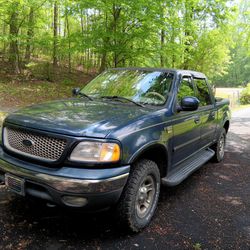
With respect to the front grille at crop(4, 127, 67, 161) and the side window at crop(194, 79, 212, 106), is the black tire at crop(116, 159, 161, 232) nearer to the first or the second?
the front grille at crop(4, 127, 67, 161)

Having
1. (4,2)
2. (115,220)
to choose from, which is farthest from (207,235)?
(4,2)

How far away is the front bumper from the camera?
2.52m

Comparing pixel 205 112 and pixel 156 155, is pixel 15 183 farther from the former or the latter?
pixel 205 112

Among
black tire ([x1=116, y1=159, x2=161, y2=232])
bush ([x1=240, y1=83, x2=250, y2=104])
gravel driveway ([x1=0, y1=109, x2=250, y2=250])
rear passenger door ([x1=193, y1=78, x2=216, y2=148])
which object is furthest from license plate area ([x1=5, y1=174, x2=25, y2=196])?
bush ([x1=240, y1=83, x2=250, y2=104])

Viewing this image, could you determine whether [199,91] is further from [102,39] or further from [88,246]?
[102,39]

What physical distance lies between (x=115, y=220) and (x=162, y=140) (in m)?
1.06

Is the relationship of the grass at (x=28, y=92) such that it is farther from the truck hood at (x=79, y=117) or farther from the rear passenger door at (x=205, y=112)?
the truck hood at (x=79, y=117)


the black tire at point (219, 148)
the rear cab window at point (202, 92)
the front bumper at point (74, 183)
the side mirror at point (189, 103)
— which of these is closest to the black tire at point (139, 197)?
the front bumper at point (74, 183)

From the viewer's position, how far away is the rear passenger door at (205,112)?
478 cm

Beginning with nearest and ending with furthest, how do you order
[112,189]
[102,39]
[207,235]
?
[112,189]
[207,235]
[102,39]

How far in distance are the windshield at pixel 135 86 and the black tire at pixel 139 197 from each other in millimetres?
991

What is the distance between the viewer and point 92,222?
130 inches

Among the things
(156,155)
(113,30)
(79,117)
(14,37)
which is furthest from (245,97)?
(79,117)

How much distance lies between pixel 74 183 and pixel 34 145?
2.06ft
